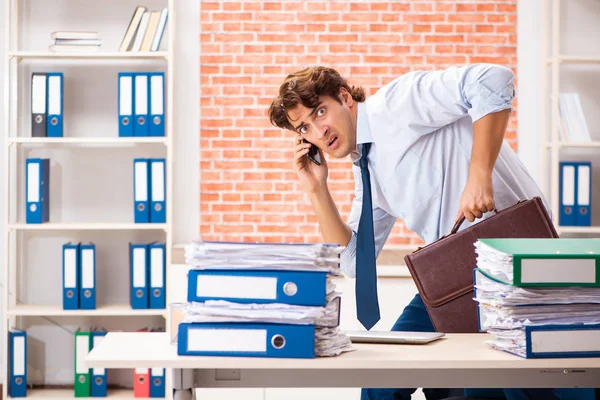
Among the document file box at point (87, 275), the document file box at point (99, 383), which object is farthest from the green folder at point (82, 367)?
the document file box at point (87, 275)

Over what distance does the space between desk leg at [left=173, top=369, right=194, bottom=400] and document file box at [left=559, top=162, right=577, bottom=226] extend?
2708 mm

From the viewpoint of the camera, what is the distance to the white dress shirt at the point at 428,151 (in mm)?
1968

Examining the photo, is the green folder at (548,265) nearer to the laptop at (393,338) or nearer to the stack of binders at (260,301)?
the laptop at (393,338)

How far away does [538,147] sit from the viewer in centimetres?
392

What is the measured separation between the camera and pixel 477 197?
1786mm

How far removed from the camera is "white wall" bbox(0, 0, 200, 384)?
12.7 feet

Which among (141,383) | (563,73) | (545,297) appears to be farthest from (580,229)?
(545,297)

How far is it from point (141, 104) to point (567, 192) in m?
2.12

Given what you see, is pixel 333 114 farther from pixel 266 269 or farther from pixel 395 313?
pixel 395 313

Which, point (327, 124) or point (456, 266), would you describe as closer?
point (456, 266)

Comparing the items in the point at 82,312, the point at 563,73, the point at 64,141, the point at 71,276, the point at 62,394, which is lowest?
the point at 62,394

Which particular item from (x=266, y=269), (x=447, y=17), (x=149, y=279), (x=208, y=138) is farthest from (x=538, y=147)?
(x=266, y=269)

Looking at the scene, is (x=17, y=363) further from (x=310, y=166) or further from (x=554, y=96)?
(x=554, y=96)

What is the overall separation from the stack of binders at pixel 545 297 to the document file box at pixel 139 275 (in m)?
2.36
